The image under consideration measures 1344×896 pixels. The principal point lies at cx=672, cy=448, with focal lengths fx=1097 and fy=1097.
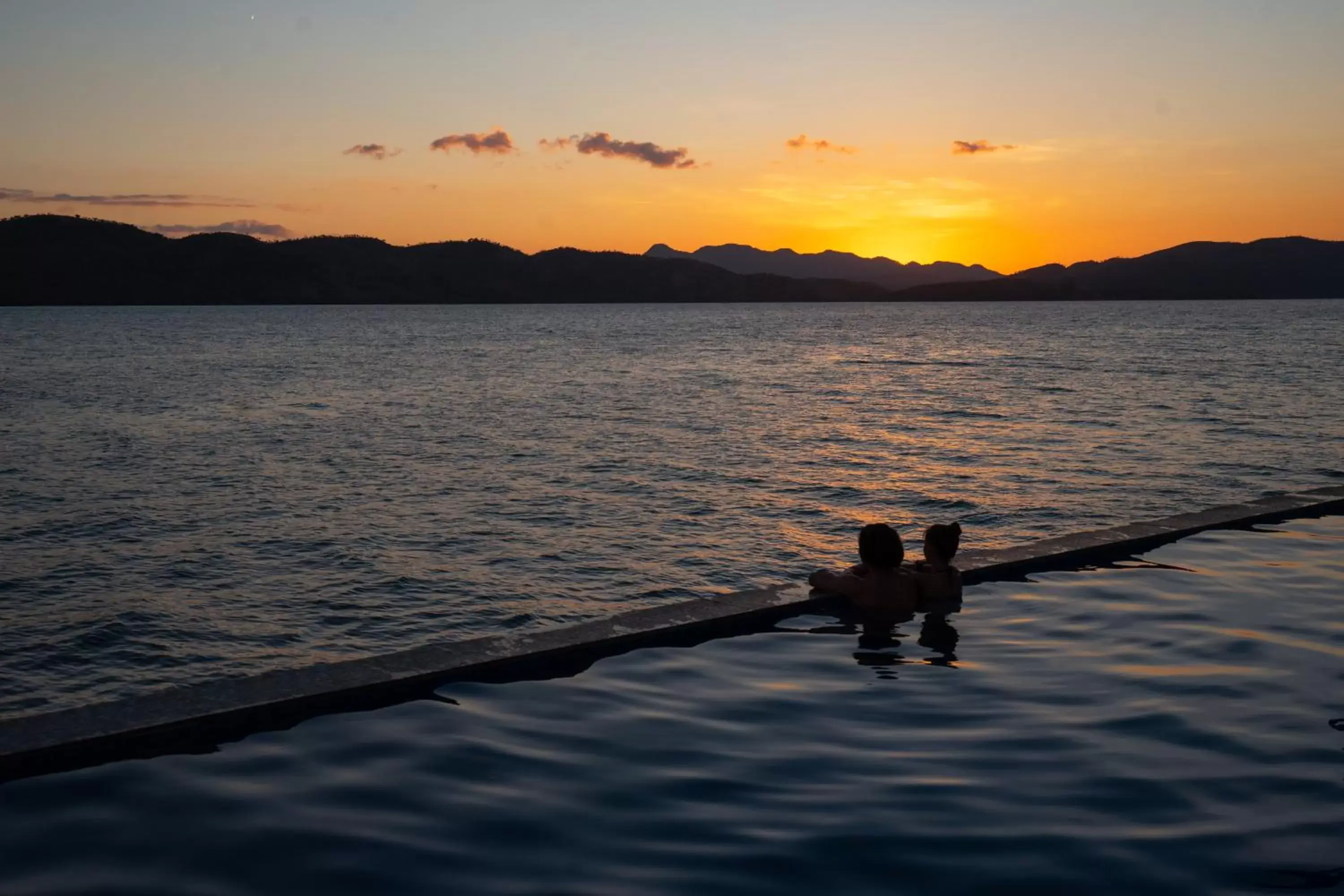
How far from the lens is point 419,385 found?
194ft

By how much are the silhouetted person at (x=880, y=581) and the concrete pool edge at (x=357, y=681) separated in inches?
9.6

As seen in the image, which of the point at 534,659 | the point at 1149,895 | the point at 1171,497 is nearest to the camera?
the point at 1149,895

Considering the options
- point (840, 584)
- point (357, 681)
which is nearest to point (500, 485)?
point (840, 584)

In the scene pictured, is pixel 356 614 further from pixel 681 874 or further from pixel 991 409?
pixel 991 409

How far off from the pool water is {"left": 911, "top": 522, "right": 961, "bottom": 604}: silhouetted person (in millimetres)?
1041

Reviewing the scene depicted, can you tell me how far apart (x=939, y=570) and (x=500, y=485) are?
15.3 meters

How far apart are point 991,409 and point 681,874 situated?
41.5 meters

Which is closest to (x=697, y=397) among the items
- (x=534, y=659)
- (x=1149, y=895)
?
(x=534, y=659)

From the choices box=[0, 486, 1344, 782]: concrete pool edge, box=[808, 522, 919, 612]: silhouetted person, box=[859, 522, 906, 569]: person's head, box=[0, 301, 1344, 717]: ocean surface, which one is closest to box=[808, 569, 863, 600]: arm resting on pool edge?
box=[808, 522, 919, 612]: silhouetted person

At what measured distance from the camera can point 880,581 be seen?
9320 mm

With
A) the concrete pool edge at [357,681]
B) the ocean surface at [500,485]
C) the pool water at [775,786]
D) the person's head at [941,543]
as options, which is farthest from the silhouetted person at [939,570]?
the ocean surface at [500,485]

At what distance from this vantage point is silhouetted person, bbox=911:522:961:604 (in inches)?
369

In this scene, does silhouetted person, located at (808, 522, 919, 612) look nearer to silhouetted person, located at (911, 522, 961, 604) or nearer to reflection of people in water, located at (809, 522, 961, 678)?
reflection of people in water, located at (809, 522, 961, 678)

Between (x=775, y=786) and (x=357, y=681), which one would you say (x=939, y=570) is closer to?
(x=775, y=786)
